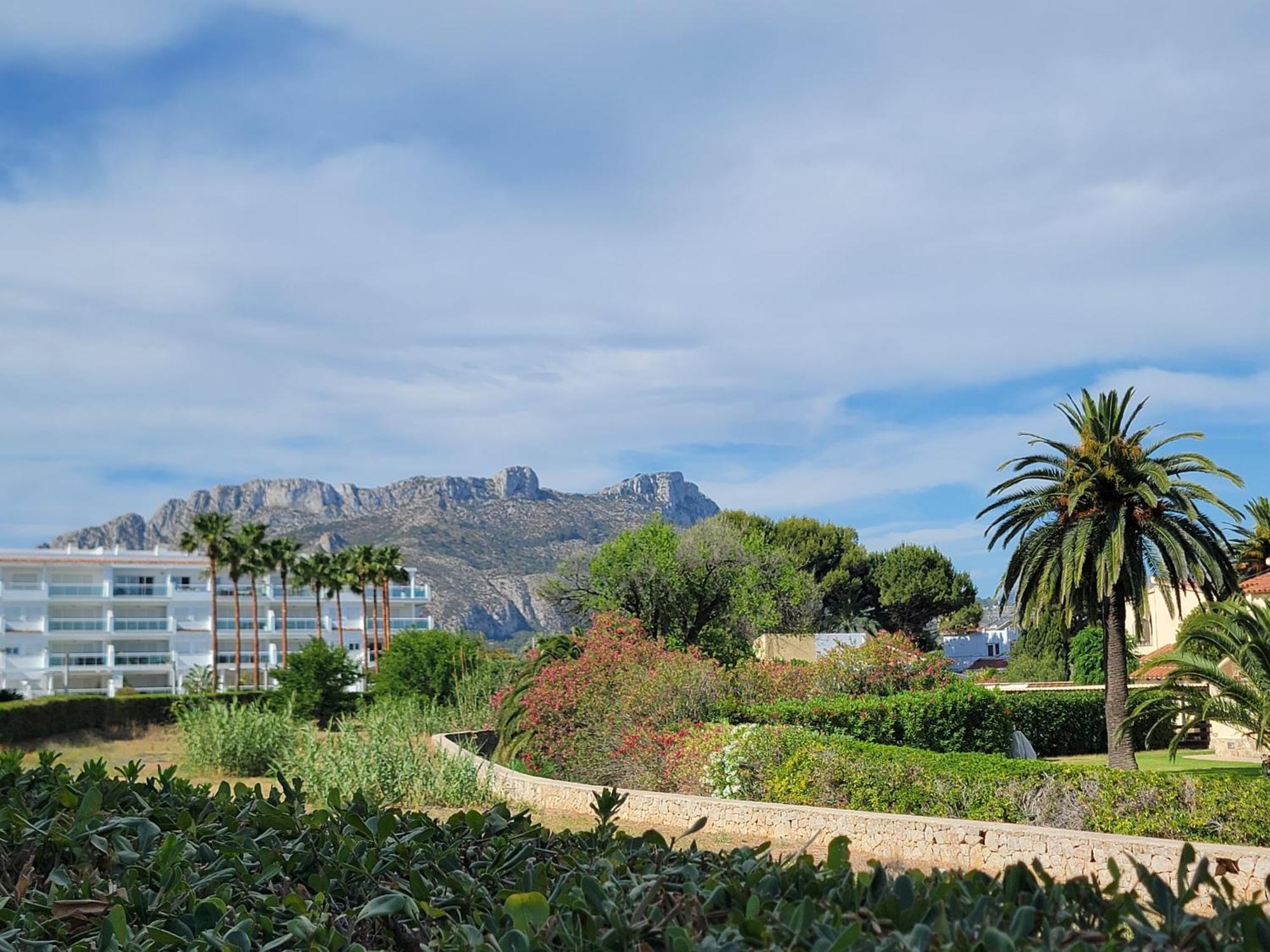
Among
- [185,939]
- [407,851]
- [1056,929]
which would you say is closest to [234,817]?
[407,851]

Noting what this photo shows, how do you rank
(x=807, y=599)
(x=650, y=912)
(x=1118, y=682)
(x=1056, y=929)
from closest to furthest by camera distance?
(x=1056, y=929), (x=650, y=912), (x=1118, y=682), (x=807, y=599)

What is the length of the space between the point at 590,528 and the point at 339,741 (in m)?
124

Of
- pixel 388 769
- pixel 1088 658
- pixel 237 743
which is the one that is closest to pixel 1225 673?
pixel 388 769

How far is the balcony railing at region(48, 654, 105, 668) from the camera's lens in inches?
2987

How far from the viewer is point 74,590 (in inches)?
3059

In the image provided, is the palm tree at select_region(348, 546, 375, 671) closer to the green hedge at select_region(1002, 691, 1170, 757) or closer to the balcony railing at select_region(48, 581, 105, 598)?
the balcony railing at select_region(48, 581, 105, 598)

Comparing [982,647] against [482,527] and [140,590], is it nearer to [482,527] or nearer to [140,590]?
[482,527]

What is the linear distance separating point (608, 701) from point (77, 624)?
233 feet

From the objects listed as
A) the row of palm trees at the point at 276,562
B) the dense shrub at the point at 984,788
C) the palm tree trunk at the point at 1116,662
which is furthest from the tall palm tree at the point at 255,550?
the dense shrub at the point at 984,788

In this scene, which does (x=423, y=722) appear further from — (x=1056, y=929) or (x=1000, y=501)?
(x=1056, y=929)

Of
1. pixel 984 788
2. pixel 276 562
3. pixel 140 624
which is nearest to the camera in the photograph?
pixel 984 788

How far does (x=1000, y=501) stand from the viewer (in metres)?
22.0

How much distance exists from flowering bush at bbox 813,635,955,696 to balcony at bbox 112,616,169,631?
70.1 metres

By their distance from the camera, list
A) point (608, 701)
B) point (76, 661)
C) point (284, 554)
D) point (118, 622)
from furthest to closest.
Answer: point (118, 622) < point (76, 661) < point (284, 554) < point (608, 701)
